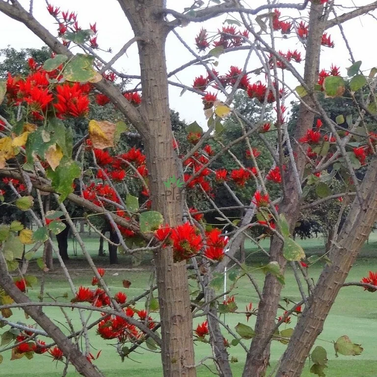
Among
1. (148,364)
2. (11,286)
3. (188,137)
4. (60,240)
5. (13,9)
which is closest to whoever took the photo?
(13,9)

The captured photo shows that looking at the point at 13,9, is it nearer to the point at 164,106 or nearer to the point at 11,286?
the point at 164,106

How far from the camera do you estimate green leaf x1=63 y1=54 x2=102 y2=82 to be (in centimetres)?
105

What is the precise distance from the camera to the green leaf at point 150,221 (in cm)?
132

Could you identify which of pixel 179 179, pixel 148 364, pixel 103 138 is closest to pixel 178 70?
pixel 179 179

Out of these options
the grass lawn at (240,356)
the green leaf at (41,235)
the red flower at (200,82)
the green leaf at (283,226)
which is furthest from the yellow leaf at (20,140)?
the grass lawn at (240,356)

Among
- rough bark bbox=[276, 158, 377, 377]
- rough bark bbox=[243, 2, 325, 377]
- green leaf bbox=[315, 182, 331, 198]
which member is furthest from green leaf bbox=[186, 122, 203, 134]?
rough bark bbox=[276, 158, 377, 377]

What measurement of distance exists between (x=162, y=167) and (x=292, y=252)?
0.36 meters

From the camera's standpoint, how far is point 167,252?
150 centimetres

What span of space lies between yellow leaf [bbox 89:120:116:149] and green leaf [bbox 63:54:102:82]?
0.09 m

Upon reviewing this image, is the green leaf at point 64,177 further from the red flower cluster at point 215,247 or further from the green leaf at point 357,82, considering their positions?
the green leaf at point 357,82

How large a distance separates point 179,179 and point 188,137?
0.54 meters

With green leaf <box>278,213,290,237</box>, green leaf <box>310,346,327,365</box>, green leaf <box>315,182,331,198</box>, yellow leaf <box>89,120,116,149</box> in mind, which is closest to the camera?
yellow leaf <box>89,120,116,149</box>

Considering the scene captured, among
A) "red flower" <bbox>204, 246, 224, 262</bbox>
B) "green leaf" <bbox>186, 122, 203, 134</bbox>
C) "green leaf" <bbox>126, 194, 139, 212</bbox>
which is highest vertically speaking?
"green leaf" <bbox>186, 122, 203, 134</bbox>

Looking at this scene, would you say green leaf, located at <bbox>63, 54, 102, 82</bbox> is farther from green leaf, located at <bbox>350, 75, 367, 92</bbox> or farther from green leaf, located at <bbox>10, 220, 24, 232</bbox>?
green leaf, located at <bbox>10, 220, 24, 232</bbox>
